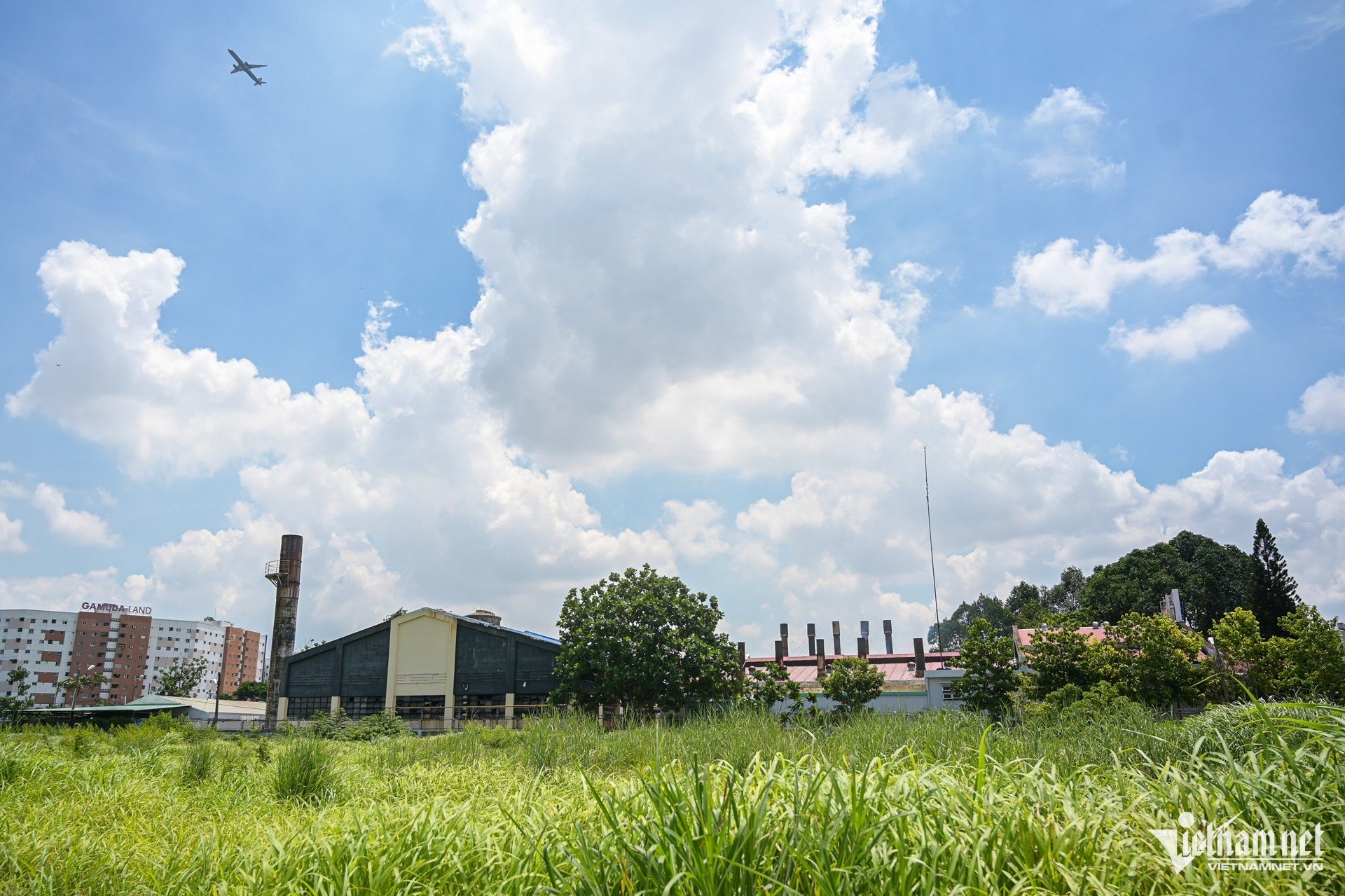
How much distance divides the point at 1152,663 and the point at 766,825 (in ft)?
105

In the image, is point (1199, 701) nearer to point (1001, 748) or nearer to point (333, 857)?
point (1001, 748)

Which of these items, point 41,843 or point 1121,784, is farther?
point 41,843

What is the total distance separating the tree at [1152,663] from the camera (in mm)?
30922

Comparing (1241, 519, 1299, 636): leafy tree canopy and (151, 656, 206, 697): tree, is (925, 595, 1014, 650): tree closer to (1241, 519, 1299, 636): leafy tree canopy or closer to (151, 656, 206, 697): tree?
(1241, 519, 1299, 636): leafy tree canopy

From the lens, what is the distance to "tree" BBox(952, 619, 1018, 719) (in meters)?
32.8

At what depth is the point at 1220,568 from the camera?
6700 centimetres

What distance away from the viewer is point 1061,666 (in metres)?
32.7

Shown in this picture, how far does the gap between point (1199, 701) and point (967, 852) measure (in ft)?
109

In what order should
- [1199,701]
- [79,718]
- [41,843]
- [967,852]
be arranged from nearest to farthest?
[967,852], [41,843], [1199,701], [79,718]

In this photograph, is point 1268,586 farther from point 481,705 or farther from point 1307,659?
point 481,705

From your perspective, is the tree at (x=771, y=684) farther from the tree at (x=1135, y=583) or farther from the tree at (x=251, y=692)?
the tree at (x=251, y=692)

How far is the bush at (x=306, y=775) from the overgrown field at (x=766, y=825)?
0.32 meters

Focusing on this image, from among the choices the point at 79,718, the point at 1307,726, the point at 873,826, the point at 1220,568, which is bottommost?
the point at 79,718

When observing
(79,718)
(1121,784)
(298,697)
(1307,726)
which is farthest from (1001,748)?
(298,697)
